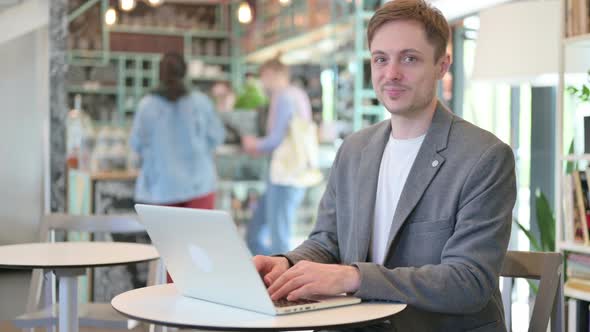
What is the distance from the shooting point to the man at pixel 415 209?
1.96 meters

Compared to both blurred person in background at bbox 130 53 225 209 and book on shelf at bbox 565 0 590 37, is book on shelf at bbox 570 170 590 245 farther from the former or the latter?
blurred person in background at bbox 130 53 225 209

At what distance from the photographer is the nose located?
7.07ft

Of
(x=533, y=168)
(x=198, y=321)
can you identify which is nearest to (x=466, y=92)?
(x=533, y=168)

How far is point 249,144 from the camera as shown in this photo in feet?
21.9

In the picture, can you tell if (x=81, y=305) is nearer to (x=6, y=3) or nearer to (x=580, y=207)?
(x=580, y=207)

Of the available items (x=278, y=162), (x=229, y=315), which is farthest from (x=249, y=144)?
(x=229, y=315)

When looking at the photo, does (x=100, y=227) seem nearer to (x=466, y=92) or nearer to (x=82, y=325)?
(x=82, y=325)

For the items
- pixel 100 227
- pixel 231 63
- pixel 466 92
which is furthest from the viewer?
pixel 231 63

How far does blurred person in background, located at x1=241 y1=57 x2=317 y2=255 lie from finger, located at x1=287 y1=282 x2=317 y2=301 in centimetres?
478

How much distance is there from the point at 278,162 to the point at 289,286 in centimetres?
482

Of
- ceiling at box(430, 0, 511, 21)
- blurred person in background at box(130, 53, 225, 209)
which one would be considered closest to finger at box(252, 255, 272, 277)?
ceiling at box(430, 0, 511, 21)

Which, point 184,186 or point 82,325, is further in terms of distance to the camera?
point 184,186

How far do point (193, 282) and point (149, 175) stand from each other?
14.7ft

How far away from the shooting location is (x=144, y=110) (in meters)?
6.35
